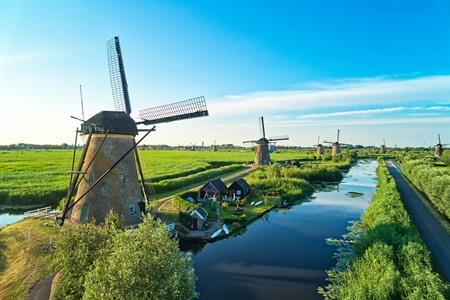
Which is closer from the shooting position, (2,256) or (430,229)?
(2,256)

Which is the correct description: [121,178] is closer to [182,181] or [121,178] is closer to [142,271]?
[142,271]

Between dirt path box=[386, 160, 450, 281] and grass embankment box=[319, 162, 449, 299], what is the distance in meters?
2.29

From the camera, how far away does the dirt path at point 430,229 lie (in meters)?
18.3

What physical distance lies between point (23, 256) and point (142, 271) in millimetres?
11184

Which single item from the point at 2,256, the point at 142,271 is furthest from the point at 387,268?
the point at 2,256

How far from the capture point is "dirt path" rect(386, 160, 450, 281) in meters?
18.3

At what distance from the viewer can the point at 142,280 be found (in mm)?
10906

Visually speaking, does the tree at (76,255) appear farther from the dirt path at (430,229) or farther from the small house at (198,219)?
the dirt path at (430,229)

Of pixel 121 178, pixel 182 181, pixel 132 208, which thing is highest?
pixel 121 178

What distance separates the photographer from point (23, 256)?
17.5 meters

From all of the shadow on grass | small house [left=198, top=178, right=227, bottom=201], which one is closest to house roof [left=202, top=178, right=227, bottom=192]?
small house [left=198, top=178, right=227, bottom=201]

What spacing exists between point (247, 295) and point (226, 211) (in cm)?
1612

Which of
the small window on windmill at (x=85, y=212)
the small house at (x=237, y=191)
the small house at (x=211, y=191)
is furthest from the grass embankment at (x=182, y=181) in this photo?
the small window on windmill at (x=85, y=212)

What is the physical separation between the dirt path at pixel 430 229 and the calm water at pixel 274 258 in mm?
5774
